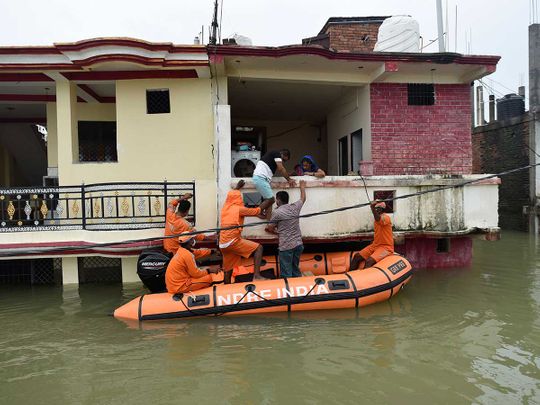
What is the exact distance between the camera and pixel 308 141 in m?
15.0

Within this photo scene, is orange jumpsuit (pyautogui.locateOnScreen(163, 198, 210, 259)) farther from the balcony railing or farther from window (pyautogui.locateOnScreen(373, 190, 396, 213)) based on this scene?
window (pyautogui.locateOnScreen(373, 190, 396, 213))

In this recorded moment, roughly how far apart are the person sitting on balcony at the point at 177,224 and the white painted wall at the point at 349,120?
457cm

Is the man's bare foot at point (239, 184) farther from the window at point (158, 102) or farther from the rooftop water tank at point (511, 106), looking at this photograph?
the rooftop water tank at point (511, 106)

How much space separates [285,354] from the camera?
528 cm

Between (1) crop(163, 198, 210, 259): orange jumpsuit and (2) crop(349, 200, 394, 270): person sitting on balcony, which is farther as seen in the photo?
(2) crop(349, 200, 394, 270): person sitting on balcony

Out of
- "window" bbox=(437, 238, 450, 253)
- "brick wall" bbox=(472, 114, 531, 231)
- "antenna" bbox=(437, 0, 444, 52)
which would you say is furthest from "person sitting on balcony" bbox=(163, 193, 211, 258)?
"brick wall" bbox=(472, 114, 531, 231)

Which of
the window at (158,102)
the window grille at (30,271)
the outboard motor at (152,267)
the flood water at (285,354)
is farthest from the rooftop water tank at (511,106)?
the window grille at (30,271)

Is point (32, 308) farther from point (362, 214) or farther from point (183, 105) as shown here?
point (362, 214)

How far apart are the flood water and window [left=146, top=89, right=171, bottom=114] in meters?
4.04

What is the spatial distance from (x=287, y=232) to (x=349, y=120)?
5.25 metres

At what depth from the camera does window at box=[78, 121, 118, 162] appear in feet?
36.8

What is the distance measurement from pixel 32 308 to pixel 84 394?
364cm

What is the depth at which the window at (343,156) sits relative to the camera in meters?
12.0

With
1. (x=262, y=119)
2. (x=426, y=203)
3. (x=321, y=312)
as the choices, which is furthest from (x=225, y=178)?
(x=262, y=119)
